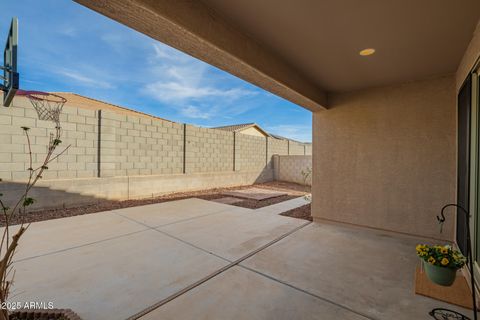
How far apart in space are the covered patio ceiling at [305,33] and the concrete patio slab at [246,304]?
230 cm

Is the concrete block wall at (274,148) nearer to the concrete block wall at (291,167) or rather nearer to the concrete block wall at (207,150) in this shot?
the concrete block wall at (291,167)

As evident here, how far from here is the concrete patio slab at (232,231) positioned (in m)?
3.01

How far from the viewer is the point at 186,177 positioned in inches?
308

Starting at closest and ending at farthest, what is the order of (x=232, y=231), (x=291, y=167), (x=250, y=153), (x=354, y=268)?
(x=354, y=268) → (x=232, y=231) → (x=250, y=153) → (x=291, y=167)

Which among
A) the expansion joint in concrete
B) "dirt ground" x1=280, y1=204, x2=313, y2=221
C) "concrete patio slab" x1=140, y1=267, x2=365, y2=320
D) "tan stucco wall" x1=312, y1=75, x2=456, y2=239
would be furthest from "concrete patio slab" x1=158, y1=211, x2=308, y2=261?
"tan stucco wall" x1=312, y1=75, x2=456, y2=239

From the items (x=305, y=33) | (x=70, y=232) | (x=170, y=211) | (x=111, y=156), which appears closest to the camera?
(x=305, y=33)

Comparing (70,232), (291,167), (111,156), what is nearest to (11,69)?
(70,232)

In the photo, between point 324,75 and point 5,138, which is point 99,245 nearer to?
point 5,138

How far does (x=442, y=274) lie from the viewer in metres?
1.71

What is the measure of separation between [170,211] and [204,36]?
407cm

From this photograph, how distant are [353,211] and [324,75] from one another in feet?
8.04

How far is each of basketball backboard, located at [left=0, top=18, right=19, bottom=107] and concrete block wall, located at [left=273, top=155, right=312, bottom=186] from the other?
965 cm

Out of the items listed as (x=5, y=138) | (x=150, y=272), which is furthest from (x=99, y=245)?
(x=5, y=138)

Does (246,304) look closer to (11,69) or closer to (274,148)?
A: (11,69)
